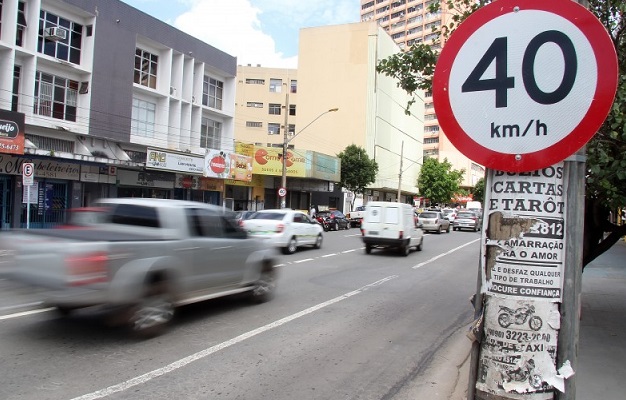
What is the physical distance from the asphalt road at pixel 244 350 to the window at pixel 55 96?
17557 millimetres

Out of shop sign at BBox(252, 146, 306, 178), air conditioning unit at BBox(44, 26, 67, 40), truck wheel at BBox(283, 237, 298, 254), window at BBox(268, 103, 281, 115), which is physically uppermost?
window at BBox(268, 103, 281, 115)

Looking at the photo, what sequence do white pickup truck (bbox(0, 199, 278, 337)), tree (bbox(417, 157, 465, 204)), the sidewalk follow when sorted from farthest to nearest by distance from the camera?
tree (bbox(417, 157, 465, 204)) < white pickup truck (bbox(0, 199, 278, 337)) < the sidewalk

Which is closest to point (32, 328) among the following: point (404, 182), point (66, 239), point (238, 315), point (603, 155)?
point (66, 239)

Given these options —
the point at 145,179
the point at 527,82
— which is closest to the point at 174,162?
the point at 145,179

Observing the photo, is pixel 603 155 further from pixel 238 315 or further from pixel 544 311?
pixel 238 315

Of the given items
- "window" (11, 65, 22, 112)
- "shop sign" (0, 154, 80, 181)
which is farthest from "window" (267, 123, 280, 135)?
"window" (11, 65, 22, 112)

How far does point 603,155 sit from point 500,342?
361cm

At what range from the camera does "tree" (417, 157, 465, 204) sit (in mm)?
70125

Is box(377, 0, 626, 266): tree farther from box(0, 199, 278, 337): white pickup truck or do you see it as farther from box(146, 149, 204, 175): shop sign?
box(146, 149, 204, 175): shop sign

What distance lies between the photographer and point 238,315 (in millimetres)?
7531

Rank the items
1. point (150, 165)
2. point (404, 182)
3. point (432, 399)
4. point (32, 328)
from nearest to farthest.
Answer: point (432, 399), point (32, 328), point (150, 165), point (404, 182)

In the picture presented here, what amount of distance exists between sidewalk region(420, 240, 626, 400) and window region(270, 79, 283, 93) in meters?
62.2

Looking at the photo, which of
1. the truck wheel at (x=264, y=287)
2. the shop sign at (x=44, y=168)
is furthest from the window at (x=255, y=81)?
the truck wheel at (x=264, y=287)

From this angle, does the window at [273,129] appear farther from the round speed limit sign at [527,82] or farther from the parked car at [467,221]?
the round speed limit sign at [527,82]
